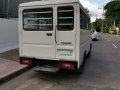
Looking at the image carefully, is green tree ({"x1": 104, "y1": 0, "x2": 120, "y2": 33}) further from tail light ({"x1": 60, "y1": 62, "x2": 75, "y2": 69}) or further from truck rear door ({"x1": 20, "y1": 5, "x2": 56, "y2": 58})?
tail light ({"x1": 60, "y1": 62, "x2": 75, "y2": 69})

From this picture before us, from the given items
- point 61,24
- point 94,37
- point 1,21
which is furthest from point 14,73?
point 94,37

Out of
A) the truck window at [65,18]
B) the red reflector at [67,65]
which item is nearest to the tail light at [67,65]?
the red reflector at [67,65]

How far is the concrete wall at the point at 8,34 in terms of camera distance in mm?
14688

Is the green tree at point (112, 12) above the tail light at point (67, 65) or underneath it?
above

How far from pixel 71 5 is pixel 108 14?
97.6 m

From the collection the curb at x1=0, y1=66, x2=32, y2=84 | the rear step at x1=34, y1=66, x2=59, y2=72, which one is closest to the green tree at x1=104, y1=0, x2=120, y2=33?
the curb at x1=0, y1=66, x2=32, y2=84

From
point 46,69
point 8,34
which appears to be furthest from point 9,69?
point 8,34

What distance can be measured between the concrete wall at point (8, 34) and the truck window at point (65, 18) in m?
6.87

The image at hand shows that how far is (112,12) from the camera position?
327 ft

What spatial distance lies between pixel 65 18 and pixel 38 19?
1031mm

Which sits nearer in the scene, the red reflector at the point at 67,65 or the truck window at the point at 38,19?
the red reflector at the point at 67,65

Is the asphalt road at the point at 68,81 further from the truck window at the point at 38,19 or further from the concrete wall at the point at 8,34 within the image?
the concrete wall at the point at 8,34

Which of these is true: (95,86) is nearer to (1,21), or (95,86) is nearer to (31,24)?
(31,24)

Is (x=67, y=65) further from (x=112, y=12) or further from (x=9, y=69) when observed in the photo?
(x=112, y=12)
